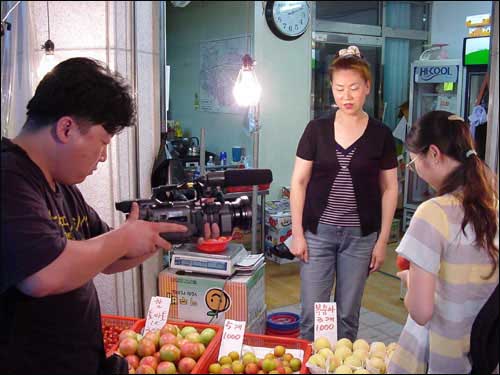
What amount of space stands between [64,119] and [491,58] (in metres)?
1.23

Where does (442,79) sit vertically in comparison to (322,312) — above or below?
above

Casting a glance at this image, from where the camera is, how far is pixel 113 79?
106 cm

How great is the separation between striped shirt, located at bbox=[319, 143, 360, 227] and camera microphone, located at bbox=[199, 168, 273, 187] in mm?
828

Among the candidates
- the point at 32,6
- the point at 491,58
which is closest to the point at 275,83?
the point at 491,58

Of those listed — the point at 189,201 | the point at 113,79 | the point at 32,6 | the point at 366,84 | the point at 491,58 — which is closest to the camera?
the point at 113,79

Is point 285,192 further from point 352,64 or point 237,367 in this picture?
point 237,367

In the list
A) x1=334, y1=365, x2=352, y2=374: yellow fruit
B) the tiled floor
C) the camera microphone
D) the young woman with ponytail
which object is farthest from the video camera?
the tiled floor

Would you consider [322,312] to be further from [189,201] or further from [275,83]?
[275,83]

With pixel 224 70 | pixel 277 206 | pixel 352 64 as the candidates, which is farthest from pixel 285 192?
pixel 352 64

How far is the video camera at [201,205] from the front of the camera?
113cm

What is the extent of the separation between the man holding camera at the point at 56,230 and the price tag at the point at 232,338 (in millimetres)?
458

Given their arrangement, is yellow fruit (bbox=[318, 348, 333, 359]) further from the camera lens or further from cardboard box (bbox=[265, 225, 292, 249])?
cardboard box (bbox=[265, 225, 292, 249])

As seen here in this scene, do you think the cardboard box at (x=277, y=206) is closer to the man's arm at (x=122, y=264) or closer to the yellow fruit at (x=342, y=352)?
the yellow fruit at (x=342, y=352)

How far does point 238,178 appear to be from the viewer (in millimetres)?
1180
